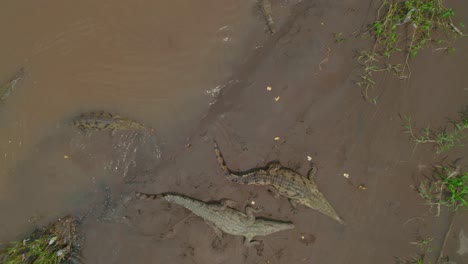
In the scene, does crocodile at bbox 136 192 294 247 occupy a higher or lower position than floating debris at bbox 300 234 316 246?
higher

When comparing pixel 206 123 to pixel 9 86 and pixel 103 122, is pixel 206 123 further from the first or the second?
pixel 9 86

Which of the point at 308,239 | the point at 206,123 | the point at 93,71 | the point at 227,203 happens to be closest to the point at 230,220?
the point at 227,203

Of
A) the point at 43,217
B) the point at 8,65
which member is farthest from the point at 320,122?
the point at 8,65

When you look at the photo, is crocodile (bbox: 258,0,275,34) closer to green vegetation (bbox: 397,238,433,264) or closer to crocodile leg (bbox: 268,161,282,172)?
crocodile leg (bbox: 268,161,282,172)

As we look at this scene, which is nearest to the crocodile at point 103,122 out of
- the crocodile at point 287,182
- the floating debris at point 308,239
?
the crocodile at point 287,182

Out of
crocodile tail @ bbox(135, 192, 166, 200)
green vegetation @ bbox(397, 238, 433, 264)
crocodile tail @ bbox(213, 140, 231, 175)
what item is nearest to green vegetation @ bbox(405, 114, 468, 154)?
green vegetation @ bbox(397, 238, 433, 264)

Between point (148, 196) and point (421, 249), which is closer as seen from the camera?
point (421, 249)
